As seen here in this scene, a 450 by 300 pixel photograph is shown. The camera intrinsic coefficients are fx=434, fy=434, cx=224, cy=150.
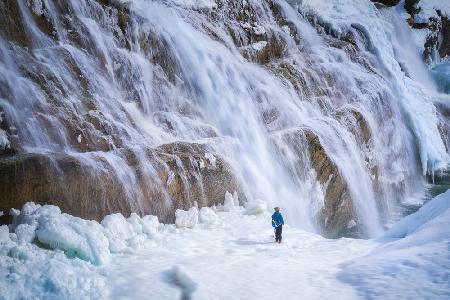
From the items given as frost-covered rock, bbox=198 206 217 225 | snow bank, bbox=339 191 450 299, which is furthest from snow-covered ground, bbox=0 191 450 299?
frost-covered rock, bbox=198 206 217 225

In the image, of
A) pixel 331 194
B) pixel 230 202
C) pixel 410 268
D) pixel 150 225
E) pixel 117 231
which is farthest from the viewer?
pixel 331 194

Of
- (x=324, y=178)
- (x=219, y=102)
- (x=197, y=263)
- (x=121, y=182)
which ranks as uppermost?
(x=219, y=102)

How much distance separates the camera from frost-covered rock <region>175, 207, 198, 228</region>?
8.43 meters

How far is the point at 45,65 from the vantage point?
373 inches

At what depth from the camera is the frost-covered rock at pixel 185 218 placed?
843 cm

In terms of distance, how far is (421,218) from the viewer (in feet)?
27.7

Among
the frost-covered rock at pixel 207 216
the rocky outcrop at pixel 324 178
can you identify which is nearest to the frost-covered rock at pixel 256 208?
the frost-covered rock at pixel 207 216

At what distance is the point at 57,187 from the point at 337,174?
8.19 metres

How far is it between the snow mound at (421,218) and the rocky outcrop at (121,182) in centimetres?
348

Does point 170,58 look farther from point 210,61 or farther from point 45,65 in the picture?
point 45,65

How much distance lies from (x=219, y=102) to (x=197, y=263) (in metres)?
6.77

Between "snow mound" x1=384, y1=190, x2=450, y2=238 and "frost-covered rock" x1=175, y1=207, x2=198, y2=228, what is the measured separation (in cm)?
386

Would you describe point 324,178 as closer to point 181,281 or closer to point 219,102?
point 219,102

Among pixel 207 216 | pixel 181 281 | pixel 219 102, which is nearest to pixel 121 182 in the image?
pixel 207 216
